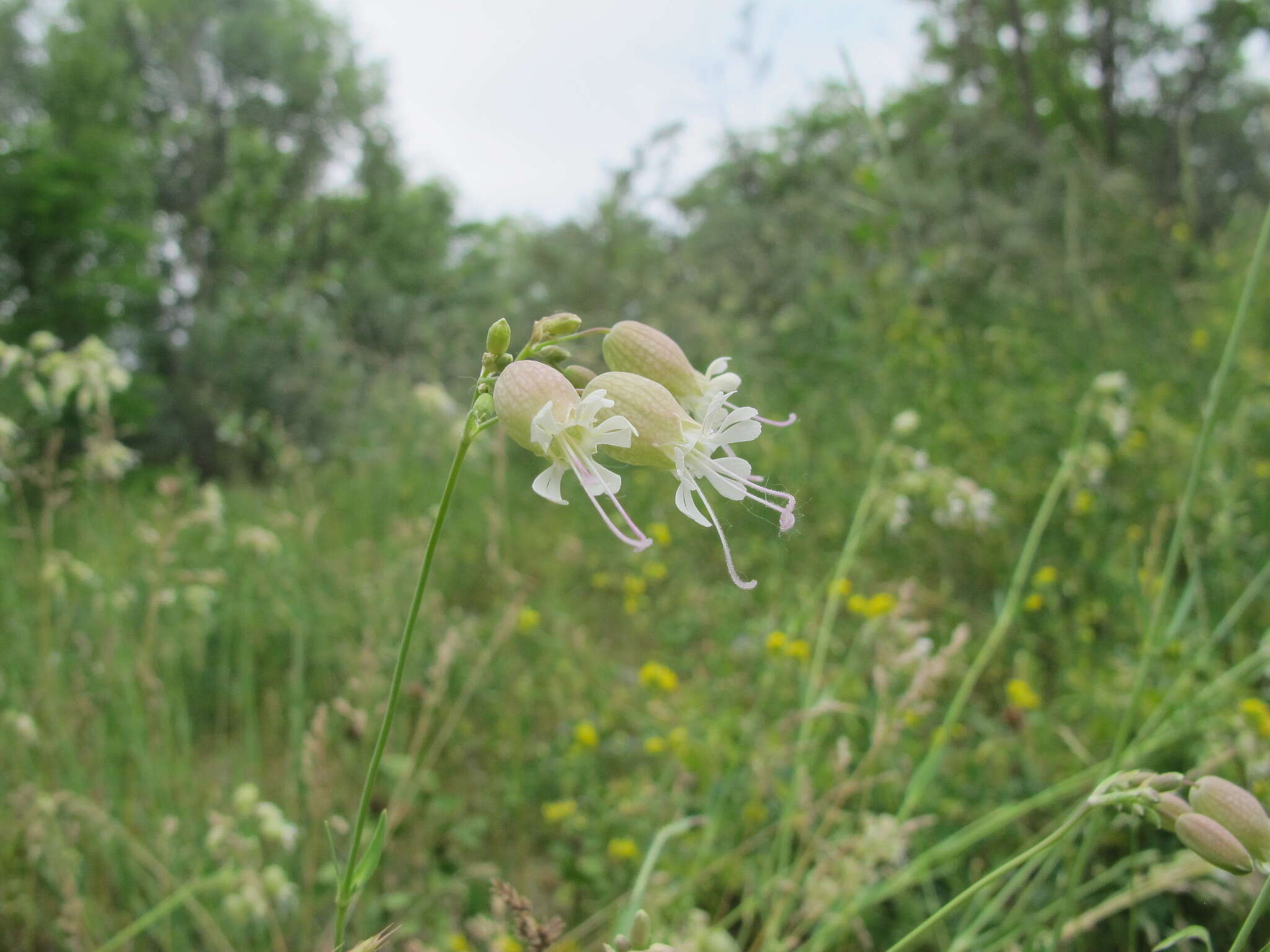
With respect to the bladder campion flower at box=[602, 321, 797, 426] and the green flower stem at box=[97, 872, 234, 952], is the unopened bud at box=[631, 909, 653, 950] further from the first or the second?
the green flower stem at box=[97, 872, 234, 952]

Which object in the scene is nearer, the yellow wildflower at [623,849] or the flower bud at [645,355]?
the flower bud at [645,355]

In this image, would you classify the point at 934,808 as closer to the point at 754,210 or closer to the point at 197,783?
the point at 197,783

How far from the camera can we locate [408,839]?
1.70 metres

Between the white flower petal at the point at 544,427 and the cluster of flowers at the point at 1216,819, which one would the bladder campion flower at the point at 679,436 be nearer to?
the white flower petal at the point at 544,427

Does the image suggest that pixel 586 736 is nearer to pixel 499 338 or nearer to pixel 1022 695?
pixel 1022 695

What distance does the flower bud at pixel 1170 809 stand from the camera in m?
0.54

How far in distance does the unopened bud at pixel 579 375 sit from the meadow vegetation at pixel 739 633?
0.20m

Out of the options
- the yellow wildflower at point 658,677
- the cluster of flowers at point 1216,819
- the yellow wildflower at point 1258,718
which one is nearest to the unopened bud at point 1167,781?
the cluster of flowers at point 1216,819

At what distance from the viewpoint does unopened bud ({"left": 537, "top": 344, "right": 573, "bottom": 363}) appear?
2.06 ft

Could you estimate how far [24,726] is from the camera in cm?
150

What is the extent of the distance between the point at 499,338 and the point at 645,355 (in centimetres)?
12

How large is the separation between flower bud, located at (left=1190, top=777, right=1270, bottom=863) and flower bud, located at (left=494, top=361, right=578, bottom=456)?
484 mm

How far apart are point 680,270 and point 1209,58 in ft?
26.3

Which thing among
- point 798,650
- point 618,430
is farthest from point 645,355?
point 798,650
